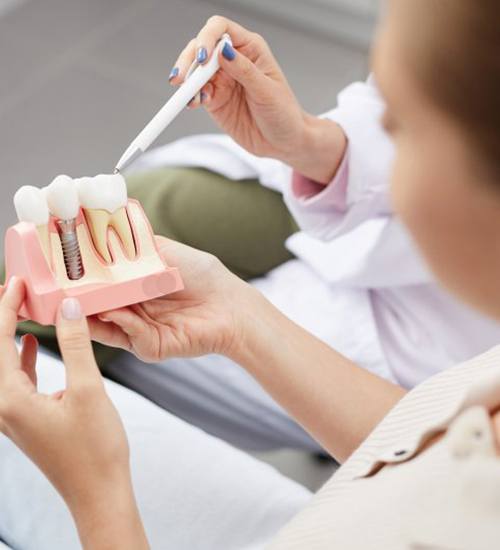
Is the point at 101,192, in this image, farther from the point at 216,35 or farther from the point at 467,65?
the point at 467,65

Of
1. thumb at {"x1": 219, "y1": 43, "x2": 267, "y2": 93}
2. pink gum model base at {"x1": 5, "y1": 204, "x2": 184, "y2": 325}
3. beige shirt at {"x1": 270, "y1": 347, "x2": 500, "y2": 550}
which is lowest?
beige shirt at {"x1": 270, "y1": 347, "x2": 500, "y2": 550}

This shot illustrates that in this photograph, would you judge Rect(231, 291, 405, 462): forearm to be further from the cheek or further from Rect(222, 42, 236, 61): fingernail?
the cheek

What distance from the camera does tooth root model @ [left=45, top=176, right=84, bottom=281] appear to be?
76 centimetres

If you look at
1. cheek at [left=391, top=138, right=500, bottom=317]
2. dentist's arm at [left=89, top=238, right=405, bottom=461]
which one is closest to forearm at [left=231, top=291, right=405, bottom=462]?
dentist's arm at [left=89, top=238, right=405, bottom=461]

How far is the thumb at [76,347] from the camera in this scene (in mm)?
660

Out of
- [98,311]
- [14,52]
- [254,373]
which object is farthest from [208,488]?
[14,52]

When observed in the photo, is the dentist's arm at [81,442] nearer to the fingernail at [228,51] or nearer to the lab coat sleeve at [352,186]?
the fingernail at [228,51]

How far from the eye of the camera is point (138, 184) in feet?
4.31

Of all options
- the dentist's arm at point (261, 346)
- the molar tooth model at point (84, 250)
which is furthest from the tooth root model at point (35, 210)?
the dentist's arm at point (261, 346)

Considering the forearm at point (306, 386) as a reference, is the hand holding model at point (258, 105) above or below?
above

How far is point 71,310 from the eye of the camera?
728 millimetres

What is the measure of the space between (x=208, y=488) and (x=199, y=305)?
0.74 feet

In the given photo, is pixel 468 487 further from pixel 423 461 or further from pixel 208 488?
pixel 208 488

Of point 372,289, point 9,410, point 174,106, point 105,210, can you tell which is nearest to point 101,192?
point 105,210
